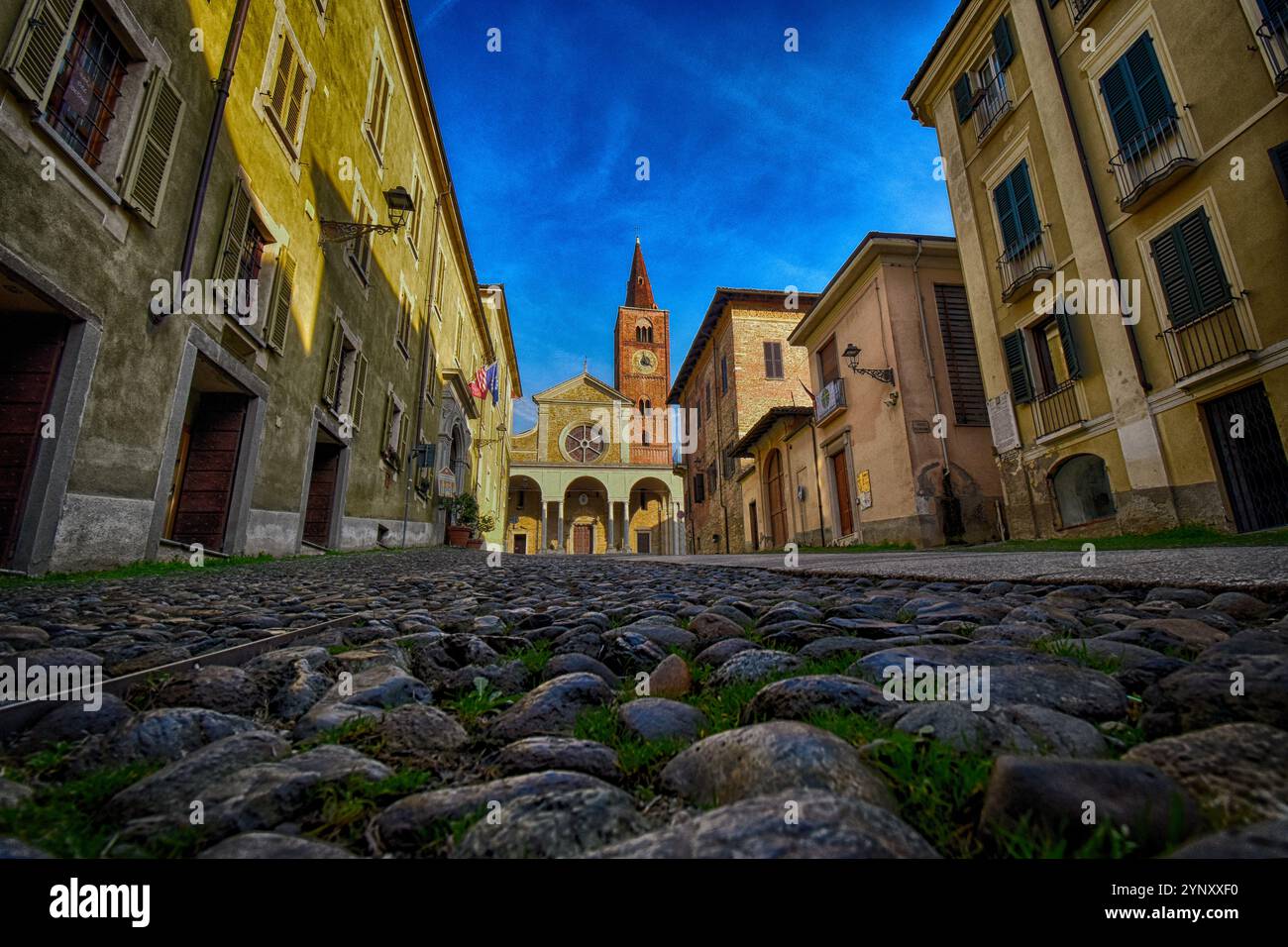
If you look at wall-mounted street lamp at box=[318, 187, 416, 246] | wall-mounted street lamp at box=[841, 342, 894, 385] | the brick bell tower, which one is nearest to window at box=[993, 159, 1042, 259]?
wall-mounted street lamp at box=[841, 342, 894, 385]

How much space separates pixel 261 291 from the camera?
7.92 m

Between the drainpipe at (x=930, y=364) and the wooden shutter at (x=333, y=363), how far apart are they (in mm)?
11817

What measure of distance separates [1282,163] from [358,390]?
13.6 metres

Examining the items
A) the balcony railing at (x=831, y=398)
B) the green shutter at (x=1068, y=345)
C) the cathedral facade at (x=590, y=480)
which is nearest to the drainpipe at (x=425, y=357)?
the balcony railing at (x=831, y=398)

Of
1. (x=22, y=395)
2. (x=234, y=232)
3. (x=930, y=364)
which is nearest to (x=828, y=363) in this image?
(x=930, y=364)

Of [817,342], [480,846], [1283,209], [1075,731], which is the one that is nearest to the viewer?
[480,846]

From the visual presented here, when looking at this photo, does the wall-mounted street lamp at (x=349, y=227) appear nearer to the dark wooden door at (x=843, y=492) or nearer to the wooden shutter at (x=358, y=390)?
the wooden shutter at (x=358, y=390)

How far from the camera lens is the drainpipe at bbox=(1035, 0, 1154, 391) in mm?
8508

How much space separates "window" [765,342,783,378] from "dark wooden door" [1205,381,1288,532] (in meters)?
16.2

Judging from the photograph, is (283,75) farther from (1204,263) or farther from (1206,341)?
(1206,341)
